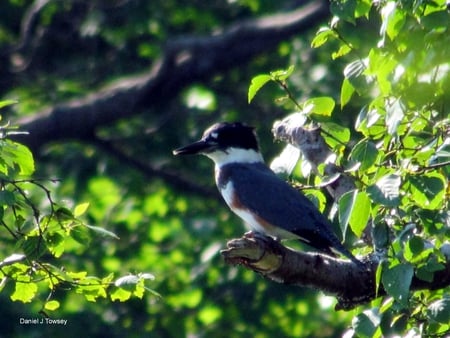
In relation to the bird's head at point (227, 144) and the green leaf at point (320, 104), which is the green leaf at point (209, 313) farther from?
the green leaf at point (320, 104)

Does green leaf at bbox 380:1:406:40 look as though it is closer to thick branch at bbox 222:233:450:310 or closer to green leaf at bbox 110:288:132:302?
thick branch at bbox 222:233:450:310

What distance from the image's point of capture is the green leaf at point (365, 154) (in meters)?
4.07

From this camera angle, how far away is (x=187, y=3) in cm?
1321

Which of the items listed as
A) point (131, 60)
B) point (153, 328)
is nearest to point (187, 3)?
point (131, 60)

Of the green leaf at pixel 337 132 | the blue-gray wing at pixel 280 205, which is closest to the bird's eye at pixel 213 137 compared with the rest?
the blue-gray wing at pixel 280 205

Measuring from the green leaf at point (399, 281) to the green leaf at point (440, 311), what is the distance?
196 mm

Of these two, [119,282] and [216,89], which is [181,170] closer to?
[216,89]

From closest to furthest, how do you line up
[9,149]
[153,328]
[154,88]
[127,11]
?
1. [9,149]
2. [154,88]
3. [153,328]
4. [127,11]

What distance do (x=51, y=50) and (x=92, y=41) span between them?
0.42 m

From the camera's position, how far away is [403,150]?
4242 mm

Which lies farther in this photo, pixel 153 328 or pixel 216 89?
pixel 216 89

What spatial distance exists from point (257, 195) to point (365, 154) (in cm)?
176

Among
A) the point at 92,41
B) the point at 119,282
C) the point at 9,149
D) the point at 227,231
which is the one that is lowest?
the point at 227,231

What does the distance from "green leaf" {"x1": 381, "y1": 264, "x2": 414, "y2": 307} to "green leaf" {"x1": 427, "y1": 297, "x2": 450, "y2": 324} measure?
196 millimetres
